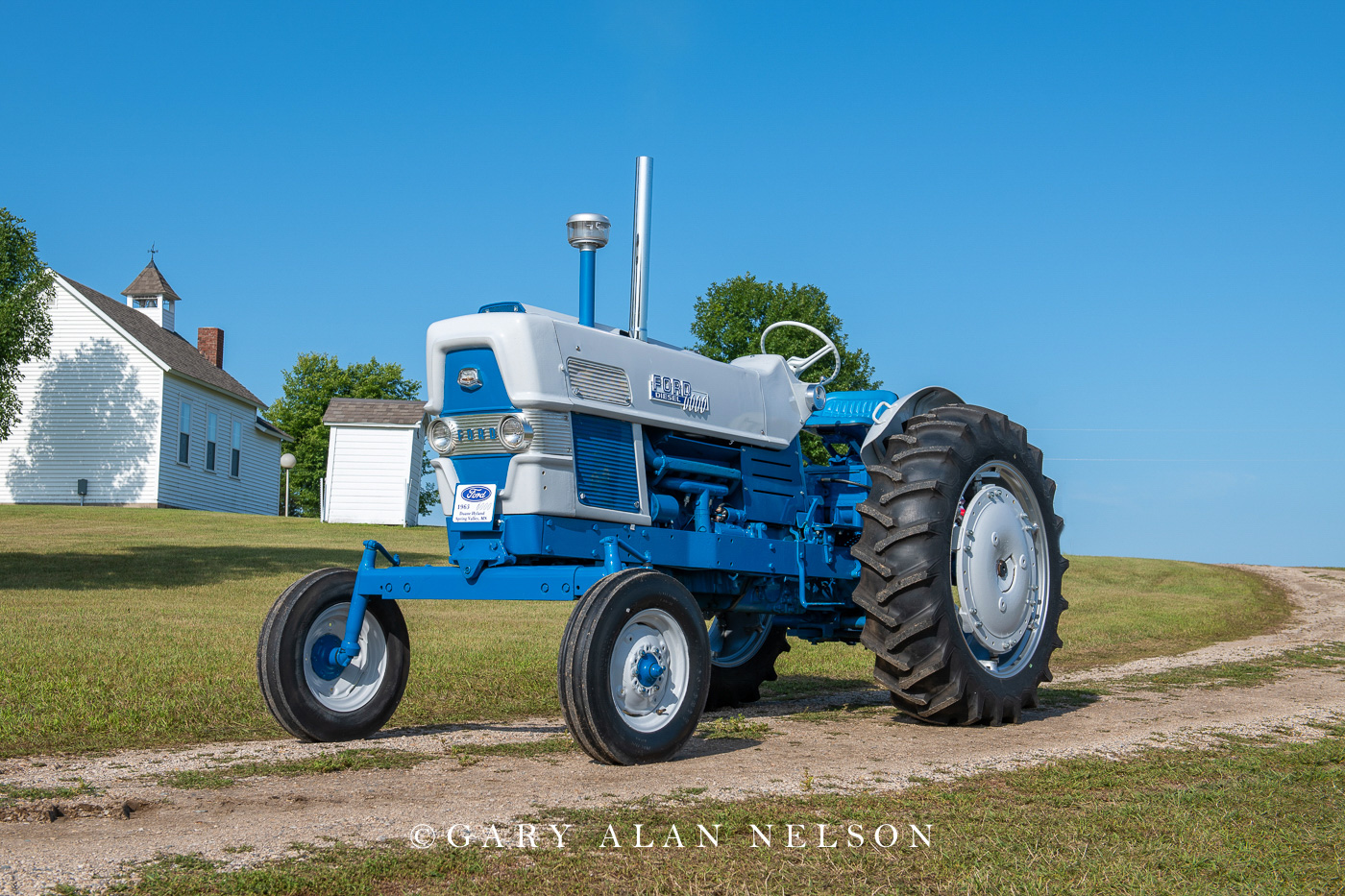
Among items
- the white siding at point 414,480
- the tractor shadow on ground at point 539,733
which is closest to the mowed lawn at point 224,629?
the tractor shadow on ground at point 539,733

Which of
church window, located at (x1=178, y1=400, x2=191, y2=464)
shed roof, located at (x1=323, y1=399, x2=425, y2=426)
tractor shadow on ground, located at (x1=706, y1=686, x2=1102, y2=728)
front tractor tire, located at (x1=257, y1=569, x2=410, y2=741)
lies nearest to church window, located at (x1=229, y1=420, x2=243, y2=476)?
shed roof, located at (x1=323, y1=399, x2=425, y2=426)

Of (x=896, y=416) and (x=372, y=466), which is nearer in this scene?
(x=896, y=416)

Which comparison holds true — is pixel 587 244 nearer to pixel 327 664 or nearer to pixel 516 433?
pixel 516 433

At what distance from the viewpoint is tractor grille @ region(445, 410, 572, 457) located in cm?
612

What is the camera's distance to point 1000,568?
26.2 feet

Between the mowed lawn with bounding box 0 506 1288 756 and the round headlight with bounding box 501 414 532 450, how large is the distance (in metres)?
2.36

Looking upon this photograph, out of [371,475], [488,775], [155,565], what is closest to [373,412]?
[371,475]

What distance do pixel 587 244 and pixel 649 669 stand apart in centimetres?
241

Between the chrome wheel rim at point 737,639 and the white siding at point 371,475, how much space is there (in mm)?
32354

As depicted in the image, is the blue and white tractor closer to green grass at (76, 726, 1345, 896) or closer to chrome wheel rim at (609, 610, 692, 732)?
chrome wheel rim at (609, 610, 692, 732)

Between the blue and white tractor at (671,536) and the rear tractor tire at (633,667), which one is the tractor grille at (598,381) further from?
the rear tractor tire at (633,667)

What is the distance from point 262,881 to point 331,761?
230 cm

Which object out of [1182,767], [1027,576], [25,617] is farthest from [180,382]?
[1182,767]

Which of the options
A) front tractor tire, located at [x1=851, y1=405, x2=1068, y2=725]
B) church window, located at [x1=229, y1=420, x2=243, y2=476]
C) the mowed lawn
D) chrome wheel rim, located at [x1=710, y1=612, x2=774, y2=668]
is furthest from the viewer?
church window, located at [x1=229, y1=420, x2=243, y2=476]
